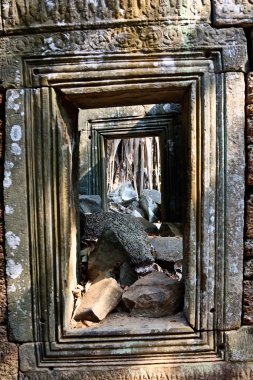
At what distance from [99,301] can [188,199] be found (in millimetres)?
974

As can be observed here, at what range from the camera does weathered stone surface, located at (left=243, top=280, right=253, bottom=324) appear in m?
2.43

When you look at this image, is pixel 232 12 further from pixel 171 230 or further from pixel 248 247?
pixel 171 230

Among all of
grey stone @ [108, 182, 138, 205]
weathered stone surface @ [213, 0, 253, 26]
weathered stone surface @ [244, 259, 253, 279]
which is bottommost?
grey stone @ [108, 182, 138, 205]

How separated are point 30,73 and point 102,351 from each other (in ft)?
6.21

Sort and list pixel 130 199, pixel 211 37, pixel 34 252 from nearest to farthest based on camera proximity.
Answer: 1. pixel 211 37
2. pixel 34 252
3. pixel 130 199

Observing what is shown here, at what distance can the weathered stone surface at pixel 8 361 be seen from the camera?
248 cm

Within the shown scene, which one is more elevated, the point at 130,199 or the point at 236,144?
the point at 236,144

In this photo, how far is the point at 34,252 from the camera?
2.42 metres

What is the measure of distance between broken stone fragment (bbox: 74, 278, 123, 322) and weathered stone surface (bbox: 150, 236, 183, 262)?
0.77m

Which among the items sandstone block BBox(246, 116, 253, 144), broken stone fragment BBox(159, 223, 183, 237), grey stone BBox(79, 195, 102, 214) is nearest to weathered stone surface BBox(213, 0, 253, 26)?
sandstone block BBox(246, 116, 253, 144)

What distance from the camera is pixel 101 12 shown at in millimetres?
2277

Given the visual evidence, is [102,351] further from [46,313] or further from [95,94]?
[95,94]

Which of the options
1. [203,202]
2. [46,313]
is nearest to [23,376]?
[46,313]

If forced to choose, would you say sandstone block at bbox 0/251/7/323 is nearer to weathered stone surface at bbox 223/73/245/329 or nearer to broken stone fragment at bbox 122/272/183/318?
broken stone fragment at bbox 122/272/183/318
